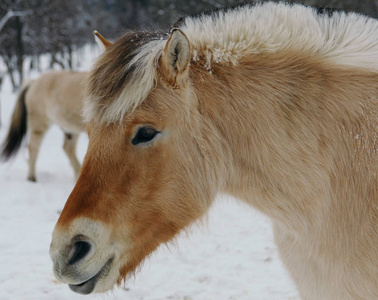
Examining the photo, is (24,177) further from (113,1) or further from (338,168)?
(113,1)

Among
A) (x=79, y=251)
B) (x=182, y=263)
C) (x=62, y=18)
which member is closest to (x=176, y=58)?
(x=79, y=251)

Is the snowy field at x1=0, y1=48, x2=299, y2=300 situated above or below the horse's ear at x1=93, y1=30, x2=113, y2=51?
below

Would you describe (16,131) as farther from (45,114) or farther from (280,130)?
(280,130)

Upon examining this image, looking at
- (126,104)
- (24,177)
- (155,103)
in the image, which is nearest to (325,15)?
(155,103)

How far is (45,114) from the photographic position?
809 centimetres

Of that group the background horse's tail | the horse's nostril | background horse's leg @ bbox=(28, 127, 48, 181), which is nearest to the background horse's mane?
the horse's nostril

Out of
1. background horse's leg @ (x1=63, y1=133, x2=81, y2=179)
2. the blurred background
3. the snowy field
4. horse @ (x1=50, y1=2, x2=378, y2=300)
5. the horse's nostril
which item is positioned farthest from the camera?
the blurred background

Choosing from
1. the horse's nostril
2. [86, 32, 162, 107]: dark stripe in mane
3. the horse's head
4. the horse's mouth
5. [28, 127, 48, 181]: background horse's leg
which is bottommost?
[28, 127, 48, 181]: background horse's leg

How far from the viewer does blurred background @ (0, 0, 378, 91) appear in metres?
12.5

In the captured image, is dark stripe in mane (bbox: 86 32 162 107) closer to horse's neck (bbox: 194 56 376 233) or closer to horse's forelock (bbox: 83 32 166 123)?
horse's forelock (bbox: 83 32 166 123)

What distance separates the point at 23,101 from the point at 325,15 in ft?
26.0

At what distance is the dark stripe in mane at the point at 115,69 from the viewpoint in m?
1.83

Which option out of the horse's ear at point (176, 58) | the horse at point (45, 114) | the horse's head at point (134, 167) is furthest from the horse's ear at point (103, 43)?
the horse at point (45, 114)

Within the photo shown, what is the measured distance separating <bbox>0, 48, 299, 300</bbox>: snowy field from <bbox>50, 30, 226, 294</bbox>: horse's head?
0.35 meters
